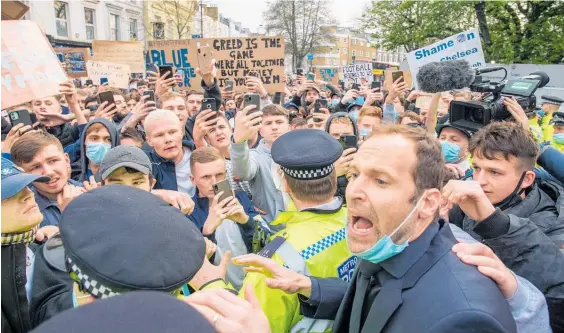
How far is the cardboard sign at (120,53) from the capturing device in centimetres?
1119

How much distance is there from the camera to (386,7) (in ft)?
90.6

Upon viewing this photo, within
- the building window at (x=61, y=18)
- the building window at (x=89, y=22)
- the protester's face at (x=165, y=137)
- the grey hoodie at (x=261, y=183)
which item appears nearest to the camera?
the grey hoodie at (x=261, y=183)

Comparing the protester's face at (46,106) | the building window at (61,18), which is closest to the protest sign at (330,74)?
the protester's face at (46,106)

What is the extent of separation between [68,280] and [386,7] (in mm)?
29153

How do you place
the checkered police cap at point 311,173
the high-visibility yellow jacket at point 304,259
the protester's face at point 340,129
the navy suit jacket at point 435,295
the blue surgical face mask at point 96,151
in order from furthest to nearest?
1. the protester's face at point 340,129
2. the blue surgical face mask at point 96,151
3. the checkered police cap at point 311,173
4. the high-visibility yellow jacket at point 304,259
5. the navy suit jacket at point 435,295

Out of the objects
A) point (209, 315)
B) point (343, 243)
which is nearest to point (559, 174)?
point (343, 243)

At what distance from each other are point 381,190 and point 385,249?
0.82ft

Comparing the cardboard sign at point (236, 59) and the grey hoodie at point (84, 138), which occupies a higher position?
the cardboard sign at point (236, 59)

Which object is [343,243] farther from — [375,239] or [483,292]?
[483,292]

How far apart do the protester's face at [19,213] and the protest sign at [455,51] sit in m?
5.42

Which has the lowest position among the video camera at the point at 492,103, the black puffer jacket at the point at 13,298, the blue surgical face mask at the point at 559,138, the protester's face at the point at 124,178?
the black puffer jacket at the point at 13,298

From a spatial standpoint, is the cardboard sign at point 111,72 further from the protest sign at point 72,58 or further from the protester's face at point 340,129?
the protest sign at point 72,58

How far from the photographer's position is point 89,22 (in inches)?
1090

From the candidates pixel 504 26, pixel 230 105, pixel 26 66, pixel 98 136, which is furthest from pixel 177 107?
pixel 504 26
